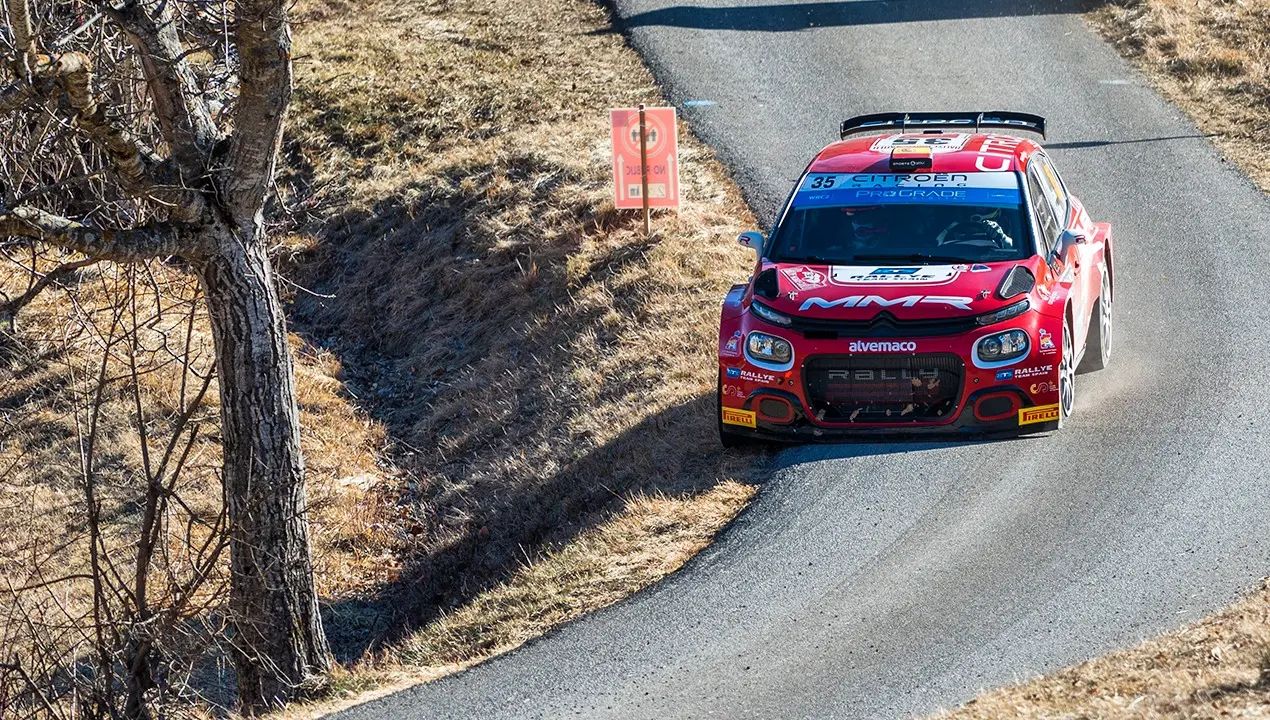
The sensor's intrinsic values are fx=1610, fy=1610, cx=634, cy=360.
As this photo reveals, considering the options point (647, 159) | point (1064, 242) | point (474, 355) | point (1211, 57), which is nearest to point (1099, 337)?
point (1064, 242)

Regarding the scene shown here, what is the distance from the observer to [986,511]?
10.0 metres

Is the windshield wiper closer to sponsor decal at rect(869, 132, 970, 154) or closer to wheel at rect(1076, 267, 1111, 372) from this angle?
sponsor decal at rect(869, 132, 970, 154)

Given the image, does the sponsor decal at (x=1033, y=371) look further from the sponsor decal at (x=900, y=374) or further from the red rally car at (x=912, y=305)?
the sponsor decal at (x=900, y=374)

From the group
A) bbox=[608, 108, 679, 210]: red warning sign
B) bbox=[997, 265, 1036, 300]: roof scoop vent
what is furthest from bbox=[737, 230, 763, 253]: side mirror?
bbox=[608, 108, 679, 210]: red warning sign

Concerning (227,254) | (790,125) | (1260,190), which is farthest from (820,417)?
(790,125)

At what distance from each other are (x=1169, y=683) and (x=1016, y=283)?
3808 millimetres

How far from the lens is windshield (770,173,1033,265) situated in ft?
36.1

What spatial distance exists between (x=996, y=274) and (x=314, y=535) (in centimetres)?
644

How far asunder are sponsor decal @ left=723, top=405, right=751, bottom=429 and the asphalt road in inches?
17.0

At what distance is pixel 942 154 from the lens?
38.8 ft

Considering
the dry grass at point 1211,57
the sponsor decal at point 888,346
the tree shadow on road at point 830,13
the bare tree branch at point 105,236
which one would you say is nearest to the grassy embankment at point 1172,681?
the sponsor decal at point 888,346

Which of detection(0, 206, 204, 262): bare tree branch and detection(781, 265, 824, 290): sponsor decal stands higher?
detection(0, 206, 204, 262): bare tree branch

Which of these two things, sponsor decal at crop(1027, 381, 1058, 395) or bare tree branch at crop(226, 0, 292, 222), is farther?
sponsor decal at crop(1027, 381, 1058, 395)

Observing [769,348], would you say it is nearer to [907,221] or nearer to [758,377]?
[758,377]
